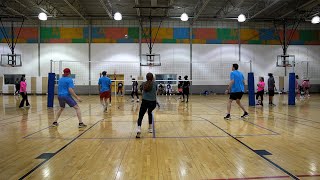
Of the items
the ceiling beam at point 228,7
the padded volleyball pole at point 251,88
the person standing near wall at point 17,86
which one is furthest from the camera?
the person standing near wall at point 17,86

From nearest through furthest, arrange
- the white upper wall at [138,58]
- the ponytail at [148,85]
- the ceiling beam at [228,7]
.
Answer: the ponytail at [148,85]
the ceiling beam at [228,7]
the white upper wall at [138,58]

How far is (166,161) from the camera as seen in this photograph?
4316mm

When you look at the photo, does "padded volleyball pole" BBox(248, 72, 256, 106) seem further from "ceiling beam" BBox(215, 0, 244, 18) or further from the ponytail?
"ceiling beam" BBox(215, 0, 244, 18)

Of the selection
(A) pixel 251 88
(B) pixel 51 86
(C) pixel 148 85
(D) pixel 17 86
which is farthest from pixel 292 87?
(D) pixel 17 86

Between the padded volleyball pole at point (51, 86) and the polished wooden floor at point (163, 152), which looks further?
the padded volleyball pole at point (51, 86)

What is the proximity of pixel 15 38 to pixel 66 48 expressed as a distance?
206 inches

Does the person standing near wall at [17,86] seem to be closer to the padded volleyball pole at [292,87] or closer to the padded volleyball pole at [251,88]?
the padded volleyball pole at [251,88]

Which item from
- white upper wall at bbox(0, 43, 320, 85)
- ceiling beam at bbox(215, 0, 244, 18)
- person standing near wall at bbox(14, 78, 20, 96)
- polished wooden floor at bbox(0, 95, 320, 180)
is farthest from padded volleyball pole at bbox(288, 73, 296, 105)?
person standing near wall at bbox(14, 78, 20, 96)

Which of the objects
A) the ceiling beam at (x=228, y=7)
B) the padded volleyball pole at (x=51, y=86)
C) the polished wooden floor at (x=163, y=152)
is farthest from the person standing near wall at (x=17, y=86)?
the ceiling beam at (x=228, y=7)

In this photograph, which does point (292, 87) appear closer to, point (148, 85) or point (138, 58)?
point (148, 85)

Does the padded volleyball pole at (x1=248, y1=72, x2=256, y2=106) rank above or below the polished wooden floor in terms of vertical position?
above

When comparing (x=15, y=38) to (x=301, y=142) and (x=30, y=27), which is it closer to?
(x=30, y=27)

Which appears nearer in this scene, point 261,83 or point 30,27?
point 261,83

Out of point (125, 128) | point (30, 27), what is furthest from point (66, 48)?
point (125, 128)
